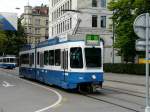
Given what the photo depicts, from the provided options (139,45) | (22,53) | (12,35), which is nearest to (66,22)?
(12,35)

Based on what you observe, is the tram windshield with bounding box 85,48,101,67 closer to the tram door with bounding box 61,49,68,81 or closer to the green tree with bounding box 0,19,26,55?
the tram door with bounding box 61,49,68,81

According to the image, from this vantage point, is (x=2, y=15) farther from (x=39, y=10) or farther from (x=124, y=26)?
(x=39, y=10)

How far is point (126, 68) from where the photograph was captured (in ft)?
185

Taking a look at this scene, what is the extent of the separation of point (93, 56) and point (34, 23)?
124 metres

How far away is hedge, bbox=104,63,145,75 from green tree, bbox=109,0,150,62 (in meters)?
1.50

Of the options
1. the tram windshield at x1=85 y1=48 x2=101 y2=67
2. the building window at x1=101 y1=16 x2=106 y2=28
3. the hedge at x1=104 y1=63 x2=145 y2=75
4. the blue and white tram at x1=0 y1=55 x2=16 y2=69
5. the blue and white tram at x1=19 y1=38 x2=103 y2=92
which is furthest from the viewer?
the blue and white tram at x1=0 y1=55 x2=16 y2=69

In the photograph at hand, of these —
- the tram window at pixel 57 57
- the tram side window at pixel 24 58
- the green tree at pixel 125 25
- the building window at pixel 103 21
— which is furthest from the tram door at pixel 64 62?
the building window at pixel 103 21

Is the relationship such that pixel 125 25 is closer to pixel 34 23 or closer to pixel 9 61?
pixel 9 61

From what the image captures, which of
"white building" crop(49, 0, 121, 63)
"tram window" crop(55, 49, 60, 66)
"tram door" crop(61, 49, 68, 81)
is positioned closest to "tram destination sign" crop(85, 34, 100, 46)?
"tram door" crop(61, 49, 68, 81)

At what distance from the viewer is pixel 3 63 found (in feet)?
289

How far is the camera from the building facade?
5669 inches

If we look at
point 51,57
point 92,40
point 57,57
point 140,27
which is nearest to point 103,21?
point 51,57

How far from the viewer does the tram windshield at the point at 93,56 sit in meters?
22.9

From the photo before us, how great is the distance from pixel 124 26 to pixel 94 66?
31078 millimetres
